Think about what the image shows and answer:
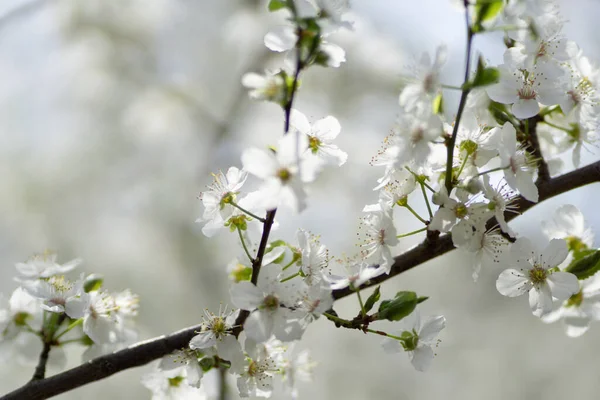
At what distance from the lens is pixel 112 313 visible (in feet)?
1.85

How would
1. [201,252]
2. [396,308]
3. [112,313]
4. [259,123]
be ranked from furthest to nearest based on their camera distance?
1. [259,123]
2. [201,252]
3. [112,313]
4. [396,308]

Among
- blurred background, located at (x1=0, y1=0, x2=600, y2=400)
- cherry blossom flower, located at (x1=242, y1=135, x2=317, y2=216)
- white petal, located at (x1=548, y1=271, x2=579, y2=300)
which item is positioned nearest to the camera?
cherry blossom flower, located at (x1=242, y1=135, x2=317, y2=216)

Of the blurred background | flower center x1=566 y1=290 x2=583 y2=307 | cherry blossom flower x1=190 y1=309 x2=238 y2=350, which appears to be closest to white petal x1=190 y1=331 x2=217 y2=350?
cherry blossom flower x1=190 y1=309 x2=238 y2=350

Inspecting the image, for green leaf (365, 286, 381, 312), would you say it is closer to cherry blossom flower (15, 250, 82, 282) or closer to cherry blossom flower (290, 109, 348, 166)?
cherry blossom flower (290, 109, 348, 166)

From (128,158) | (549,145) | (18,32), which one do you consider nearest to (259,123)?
(128,158)

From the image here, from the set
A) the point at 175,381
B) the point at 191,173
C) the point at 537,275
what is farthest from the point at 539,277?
the point at 191,173

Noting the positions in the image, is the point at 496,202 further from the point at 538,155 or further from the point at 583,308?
the point at 583,308

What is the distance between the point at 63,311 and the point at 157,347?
0.29 ft

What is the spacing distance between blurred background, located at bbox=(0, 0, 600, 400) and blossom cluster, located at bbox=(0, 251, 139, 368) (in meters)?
1.06

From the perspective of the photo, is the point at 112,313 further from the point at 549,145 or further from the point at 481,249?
the point at 549,145

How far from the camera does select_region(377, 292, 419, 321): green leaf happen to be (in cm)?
42

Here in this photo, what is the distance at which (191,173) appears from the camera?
76.3 inches

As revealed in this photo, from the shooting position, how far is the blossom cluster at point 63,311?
52 cm

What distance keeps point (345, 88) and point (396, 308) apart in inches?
62.3
